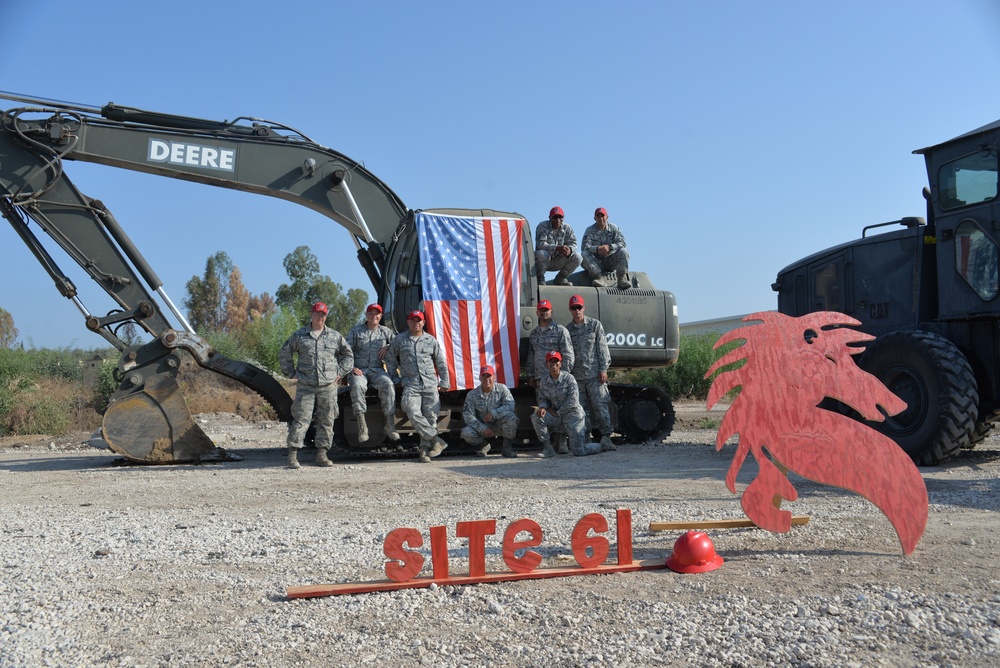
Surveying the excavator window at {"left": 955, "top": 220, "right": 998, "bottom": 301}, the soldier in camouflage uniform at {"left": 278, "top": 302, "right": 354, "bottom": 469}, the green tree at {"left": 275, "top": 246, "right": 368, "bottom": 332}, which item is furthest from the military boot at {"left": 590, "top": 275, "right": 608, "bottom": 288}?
the green tree at {"left": 275, "top": 246, "right": 368, "bottom": 332}

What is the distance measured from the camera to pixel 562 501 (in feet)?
24.1

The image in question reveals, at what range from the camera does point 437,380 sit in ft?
36.4

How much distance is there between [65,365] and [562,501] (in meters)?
17.4

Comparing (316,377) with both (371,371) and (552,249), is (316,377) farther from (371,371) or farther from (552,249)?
(552,249)

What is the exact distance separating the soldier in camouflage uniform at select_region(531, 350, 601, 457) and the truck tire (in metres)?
3.60

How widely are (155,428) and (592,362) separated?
563 centimetres

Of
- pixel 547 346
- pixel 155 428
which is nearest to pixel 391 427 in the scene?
pixel 547 346

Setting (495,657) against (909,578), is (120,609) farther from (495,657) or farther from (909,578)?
(909,578)

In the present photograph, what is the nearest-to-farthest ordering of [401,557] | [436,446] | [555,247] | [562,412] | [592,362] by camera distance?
[401,557] → [436,446] → [562,412] → [592,362] → [555,247]

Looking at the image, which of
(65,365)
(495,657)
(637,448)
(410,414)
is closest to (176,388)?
(410,414)

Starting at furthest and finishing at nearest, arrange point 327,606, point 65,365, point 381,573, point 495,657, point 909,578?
1. point 65,365
2. point 381,573
3. point 909,578
4. point 327,606
5. point 495,657

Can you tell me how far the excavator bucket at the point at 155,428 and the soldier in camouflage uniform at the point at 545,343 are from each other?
168 inches

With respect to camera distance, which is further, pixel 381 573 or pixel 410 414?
pixel 410 414

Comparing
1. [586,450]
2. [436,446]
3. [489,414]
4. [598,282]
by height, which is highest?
[598,282]
